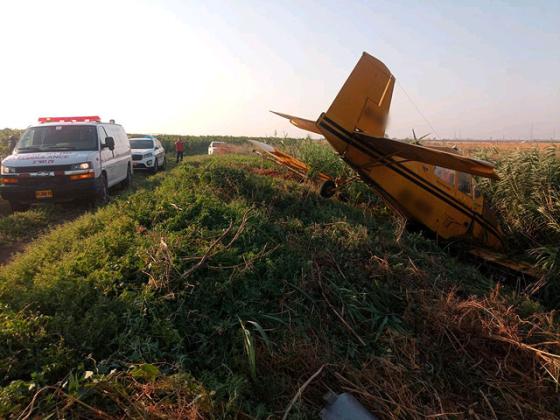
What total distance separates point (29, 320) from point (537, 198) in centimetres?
903

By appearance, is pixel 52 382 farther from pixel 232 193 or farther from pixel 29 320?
pixel 232 193

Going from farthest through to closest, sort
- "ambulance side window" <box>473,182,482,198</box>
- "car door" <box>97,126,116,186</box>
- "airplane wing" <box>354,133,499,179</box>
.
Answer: "car door" <box>97,126,116,186</box> → "ambulance side window" <box>473,182,482,198</box> → "airplane wing" <box>354,133,499,179</box>

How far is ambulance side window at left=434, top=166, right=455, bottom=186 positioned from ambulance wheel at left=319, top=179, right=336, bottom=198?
8.12 ft

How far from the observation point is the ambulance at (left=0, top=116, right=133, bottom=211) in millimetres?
7750

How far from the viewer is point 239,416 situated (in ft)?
8.73

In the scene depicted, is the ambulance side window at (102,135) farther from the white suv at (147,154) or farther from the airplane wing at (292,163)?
the white suv at (147,154)

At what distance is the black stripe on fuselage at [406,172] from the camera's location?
7379mm

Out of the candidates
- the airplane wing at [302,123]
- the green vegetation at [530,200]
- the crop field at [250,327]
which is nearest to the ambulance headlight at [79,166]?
the crop field at [250,327]

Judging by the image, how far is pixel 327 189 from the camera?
913cm

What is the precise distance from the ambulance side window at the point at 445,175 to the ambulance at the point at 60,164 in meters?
8.01

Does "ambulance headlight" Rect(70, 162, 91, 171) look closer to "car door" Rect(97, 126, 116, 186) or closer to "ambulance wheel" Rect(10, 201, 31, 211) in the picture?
"car door" Rect(97, 126, 116, 186)

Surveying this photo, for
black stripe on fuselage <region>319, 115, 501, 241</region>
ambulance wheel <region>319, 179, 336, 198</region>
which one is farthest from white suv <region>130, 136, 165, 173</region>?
black stripe on fuselage <region>319, 115, 501, 241</region>

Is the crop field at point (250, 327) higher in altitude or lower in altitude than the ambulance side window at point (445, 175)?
lower

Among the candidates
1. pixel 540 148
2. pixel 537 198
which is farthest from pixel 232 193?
pixel 540 148
